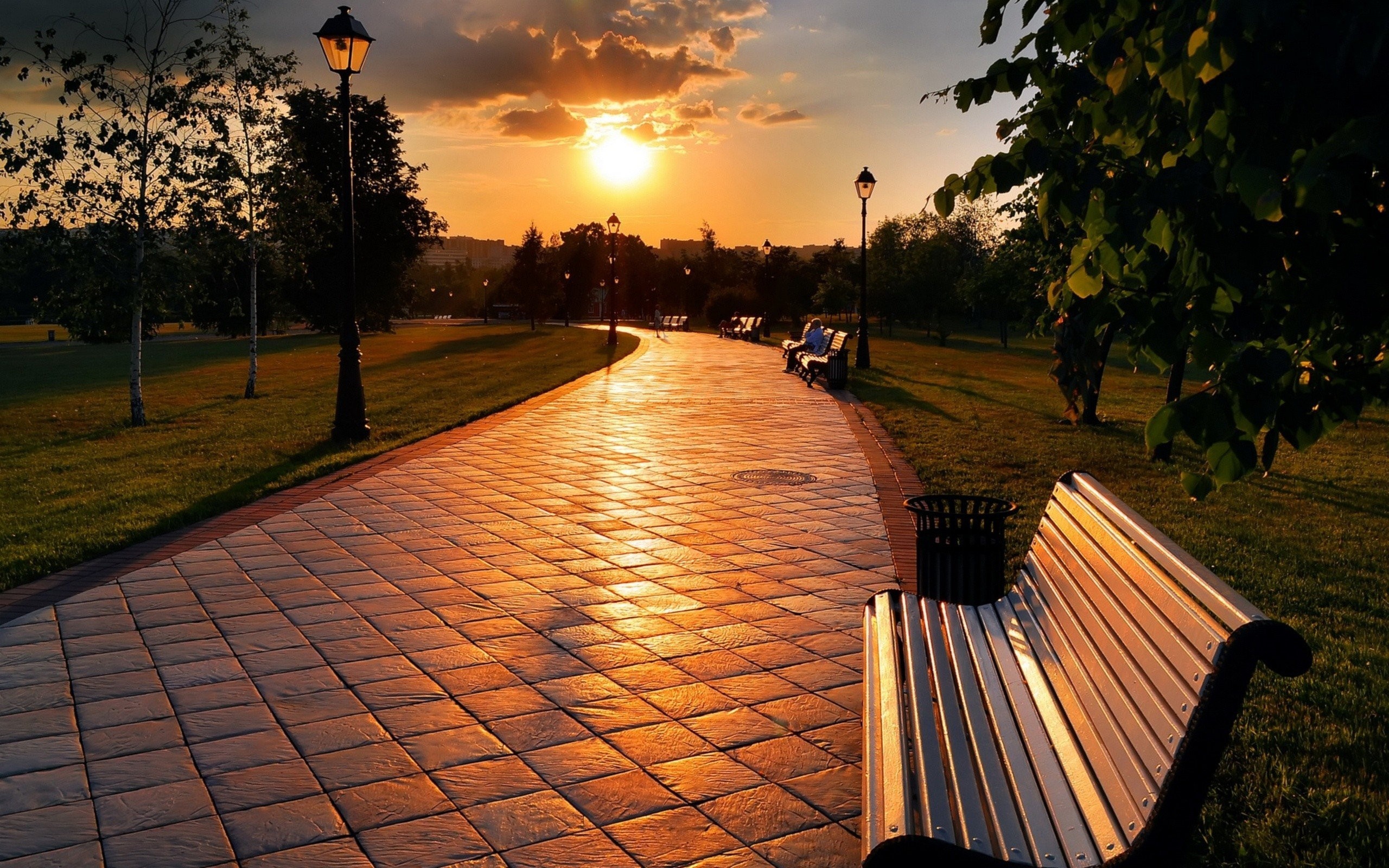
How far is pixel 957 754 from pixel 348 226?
Answer: 37.2ft

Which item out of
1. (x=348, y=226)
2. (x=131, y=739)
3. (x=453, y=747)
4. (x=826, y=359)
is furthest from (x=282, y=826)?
(x=826, y=359)

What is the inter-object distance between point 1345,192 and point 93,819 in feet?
13.4

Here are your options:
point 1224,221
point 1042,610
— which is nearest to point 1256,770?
point 1042,610

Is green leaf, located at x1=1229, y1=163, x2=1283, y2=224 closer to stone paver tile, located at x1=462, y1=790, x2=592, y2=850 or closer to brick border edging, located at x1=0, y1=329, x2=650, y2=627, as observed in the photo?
stone paver tile, located at x1=462, y1=790, x2=592, y2=850

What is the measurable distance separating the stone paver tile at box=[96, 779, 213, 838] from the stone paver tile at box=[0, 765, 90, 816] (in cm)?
14

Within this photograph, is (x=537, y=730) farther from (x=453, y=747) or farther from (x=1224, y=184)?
(x=1224, y=184)

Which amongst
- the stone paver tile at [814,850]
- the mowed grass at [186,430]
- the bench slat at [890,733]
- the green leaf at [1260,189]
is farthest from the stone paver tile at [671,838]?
the mowed grass at [186,430]

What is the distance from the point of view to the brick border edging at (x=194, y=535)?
607 centimetres

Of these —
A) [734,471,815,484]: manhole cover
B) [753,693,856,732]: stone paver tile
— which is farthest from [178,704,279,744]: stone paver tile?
[734,471,815,484]: manhole cover

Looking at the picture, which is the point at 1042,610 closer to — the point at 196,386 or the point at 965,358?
the point at 196,386

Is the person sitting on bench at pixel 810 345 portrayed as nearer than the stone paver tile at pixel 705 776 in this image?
No

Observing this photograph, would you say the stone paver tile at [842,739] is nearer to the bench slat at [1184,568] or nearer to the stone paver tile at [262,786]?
the bench slat at [1184,568]

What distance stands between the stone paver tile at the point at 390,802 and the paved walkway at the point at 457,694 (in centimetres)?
1

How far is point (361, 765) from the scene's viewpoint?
380cm
